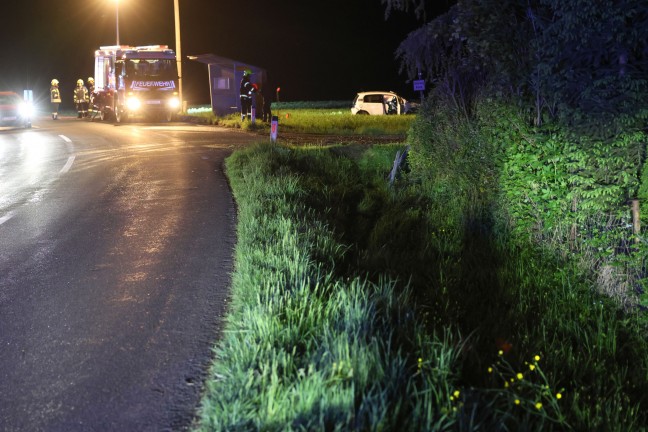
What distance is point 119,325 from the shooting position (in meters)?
5.88

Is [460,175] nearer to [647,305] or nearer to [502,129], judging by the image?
[502,129]

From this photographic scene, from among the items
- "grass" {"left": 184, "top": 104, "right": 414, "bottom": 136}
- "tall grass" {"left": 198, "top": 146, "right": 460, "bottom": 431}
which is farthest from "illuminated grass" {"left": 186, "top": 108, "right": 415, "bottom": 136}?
"tall grass" {"left": 198, "top": 146, "right": 460, "bottom": 431}

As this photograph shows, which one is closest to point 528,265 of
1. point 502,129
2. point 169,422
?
point 502,129

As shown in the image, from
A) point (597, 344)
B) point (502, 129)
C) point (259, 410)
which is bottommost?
point (597, 344)

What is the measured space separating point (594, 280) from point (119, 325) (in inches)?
183

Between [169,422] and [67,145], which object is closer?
[169,422]

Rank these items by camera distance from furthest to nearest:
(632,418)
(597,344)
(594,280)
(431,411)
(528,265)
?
(528,265)
(594,280)
(597,344)
(632,418)
(431,411)

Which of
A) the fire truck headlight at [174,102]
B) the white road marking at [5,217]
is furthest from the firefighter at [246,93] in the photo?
the white road marking at [5,217]

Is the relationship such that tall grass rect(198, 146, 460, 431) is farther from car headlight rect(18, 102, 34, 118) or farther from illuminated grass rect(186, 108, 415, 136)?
car headlight rect(18, 102, 34, 118)

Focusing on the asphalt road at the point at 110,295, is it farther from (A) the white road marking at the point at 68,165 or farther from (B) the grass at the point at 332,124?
(B) the grass at the point at 332,124

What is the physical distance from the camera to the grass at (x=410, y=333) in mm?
3900

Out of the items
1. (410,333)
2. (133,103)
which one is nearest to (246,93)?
(133,103)

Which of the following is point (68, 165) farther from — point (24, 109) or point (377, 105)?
point (377, 105)

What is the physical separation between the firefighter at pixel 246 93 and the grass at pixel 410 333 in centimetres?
1845
